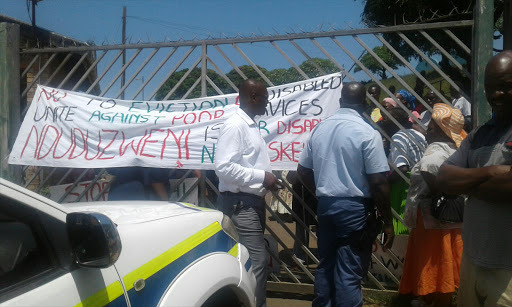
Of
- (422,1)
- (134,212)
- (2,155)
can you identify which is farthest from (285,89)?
(422,1)

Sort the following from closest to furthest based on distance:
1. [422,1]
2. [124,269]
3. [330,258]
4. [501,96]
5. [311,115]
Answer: [124,269], [501,96], [330,258], [311,115], [422,1]

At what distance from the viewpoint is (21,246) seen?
1.76m

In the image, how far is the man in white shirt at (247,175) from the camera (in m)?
3.45

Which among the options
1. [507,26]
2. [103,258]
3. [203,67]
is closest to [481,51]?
[507,26]

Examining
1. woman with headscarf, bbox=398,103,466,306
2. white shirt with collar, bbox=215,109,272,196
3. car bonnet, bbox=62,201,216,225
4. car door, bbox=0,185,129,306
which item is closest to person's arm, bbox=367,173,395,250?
woman with headscarf, bbox=398,103,466,306

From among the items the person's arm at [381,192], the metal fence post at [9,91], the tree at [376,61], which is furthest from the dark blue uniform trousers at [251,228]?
the metal fence post at [9,91]

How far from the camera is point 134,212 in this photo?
252cm

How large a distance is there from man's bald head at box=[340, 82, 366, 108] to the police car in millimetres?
1555

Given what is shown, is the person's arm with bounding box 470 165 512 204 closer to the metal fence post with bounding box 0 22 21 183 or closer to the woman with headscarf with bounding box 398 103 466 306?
the woman with headscarf with bounding box 398 103 466 306

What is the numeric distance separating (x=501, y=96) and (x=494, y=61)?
165mm

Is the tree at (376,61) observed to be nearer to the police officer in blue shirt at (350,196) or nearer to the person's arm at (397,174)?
the person's arm at (397,174)

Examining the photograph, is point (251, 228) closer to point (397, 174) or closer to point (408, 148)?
point (397, 174)

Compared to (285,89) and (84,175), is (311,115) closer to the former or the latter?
(285,89)

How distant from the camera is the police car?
1.67 meters
